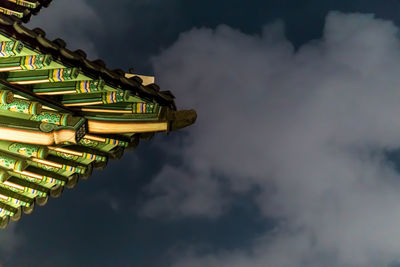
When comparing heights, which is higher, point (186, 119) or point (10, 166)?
point (186, 119)

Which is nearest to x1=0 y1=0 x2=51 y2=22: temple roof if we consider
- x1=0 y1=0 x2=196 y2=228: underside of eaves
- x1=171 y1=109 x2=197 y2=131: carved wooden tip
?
x1=0 y1=0 x2=196 y2=228: underside of eaves

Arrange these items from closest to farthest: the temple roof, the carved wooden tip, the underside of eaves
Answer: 1. the underside of eaves
2. the carved wooden tip
3. the temple roof

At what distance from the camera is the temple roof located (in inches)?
459

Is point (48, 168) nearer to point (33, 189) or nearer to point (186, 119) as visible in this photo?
point (33, 189)

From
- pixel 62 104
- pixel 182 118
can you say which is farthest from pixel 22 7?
pixel 182 118

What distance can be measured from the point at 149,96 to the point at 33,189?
419cm

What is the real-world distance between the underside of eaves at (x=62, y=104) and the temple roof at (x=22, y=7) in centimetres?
707

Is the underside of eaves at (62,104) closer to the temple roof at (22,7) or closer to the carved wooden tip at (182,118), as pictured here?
the carved wooden tip at (182,118)

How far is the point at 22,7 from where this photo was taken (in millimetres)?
12281

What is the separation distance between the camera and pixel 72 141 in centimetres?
563

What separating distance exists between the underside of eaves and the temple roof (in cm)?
707

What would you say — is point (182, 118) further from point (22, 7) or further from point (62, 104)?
point (22, 7)

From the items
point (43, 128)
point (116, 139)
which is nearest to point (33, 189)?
point (116, 139)

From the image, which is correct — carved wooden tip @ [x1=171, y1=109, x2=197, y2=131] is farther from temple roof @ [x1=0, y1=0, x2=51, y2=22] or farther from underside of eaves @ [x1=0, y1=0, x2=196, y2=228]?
temple roof @ [x1=0, y1=0, x2=51, y2=22]
